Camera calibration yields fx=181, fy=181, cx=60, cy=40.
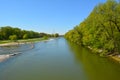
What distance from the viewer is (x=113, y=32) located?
34.2 meters

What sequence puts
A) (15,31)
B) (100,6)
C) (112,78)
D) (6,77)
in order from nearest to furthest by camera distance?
(112,78), (6,77), (100,6), (15,31)

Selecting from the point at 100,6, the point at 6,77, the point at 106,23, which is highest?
the point at 100,6

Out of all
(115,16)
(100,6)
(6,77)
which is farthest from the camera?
(100,6)

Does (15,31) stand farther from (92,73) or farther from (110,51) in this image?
(92,73)

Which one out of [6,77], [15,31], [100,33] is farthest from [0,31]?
[6,77]

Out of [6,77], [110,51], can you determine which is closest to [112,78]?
[6,77]

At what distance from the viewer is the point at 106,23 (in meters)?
33.2

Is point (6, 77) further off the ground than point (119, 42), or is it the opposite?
point (119, 42)

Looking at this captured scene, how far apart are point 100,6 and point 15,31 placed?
11872 cm

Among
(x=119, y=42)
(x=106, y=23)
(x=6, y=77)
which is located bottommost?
(x=6, y=77)

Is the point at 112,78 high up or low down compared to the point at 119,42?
down

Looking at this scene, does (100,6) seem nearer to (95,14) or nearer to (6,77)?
(95,14)

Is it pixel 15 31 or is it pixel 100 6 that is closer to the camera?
pixel 100 6

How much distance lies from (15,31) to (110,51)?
115m
